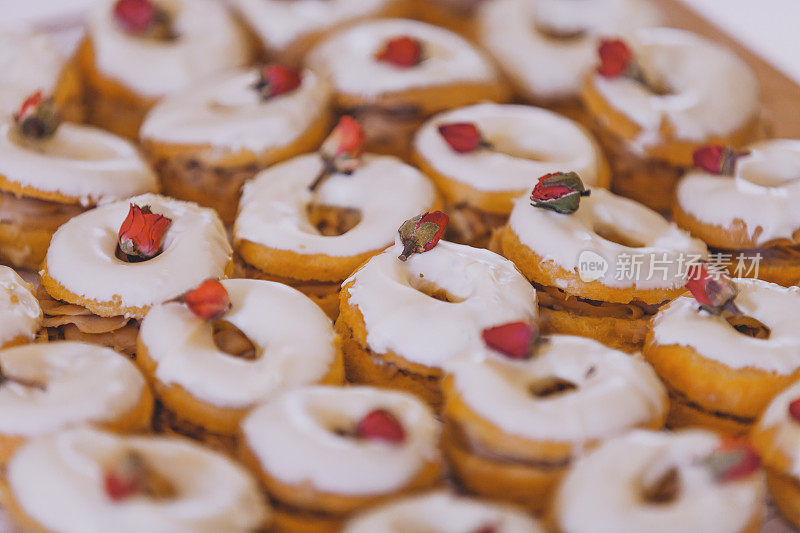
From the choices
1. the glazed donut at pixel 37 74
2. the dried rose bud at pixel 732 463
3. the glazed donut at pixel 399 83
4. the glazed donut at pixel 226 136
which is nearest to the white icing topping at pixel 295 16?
the glazed donut at pixel 399 83

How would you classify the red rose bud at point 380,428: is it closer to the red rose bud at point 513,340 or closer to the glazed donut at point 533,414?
the glazed donut at point 533,414

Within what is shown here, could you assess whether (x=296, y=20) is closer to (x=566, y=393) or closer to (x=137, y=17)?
(x=137, y=17)

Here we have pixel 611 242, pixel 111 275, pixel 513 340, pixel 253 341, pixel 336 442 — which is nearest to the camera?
pixel 336 442

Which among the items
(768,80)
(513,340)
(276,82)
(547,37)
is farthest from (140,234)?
(768,80)

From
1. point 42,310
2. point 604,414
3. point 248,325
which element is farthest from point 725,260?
point 42,310

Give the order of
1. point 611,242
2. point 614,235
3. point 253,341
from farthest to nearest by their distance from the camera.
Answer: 1. point 614,235
2. point 611,242
3. point 253,341

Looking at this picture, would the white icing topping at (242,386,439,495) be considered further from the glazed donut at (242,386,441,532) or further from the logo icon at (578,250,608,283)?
the logo icon at (578,250,608,283)
